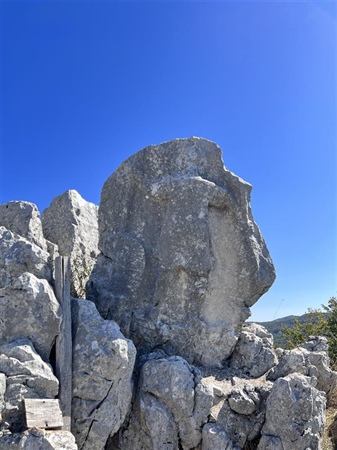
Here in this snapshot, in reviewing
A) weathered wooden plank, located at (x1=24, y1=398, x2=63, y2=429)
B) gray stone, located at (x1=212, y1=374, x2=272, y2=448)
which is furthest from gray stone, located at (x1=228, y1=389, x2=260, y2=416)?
weathered wooden plank, located at (x1=24, y1=398, x2=63, y2=429)

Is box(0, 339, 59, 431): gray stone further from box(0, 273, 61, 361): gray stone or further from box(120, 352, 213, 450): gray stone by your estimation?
box(120, 352, 213, 450): gray stone

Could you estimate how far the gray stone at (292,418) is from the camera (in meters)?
7.76

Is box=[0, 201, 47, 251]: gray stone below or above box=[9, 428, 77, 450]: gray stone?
above

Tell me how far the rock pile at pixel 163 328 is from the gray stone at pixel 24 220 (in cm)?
3

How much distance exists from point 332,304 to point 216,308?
21282 mm

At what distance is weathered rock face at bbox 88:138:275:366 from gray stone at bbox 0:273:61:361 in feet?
8.24

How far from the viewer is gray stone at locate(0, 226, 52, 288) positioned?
7.49 m

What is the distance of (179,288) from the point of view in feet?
31.9

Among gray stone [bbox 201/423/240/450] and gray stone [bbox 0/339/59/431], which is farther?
gray stone [bbox 201/423/240/450]

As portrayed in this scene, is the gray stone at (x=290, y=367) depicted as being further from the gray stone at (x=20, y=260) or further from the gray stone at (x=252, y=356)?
the gray stone at (x=20, y=260)

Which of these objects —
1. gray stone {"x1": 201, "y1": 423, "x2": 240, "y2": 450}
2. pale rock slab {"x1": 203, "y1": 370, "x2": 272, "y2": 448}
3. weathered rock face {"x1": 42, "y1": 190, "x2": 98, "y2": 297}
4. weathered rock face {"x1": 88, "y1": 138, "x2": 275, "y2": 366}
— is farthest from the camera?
weathered rock face {"x1": 42, "y1": 190, "x2": 98, "y2": 297}

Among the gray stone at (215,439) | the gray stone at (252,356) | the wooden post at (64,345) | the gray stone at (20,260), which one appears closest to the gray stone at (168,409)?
the gray stone at (215,439)

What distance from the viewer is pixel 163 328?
944cm

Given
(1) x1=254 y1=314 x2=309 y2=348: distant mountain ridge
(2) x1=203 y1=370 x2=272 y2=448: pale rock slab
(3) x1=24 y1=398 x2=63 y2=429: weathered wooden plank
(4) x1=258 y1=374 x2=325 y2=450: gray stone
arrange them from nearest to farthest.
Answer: (3) x1=24 y1=398 x2=63 y2=429: weathered wooden plank → (4) x1=258 y1=374 x2=325 y2=450: gray stone → (2) x1=203 y1=370 x2=272 y2=448: pale rock slab → (1) x1=254 y1=314 x2=309 y2=348: distant mountain ridge
